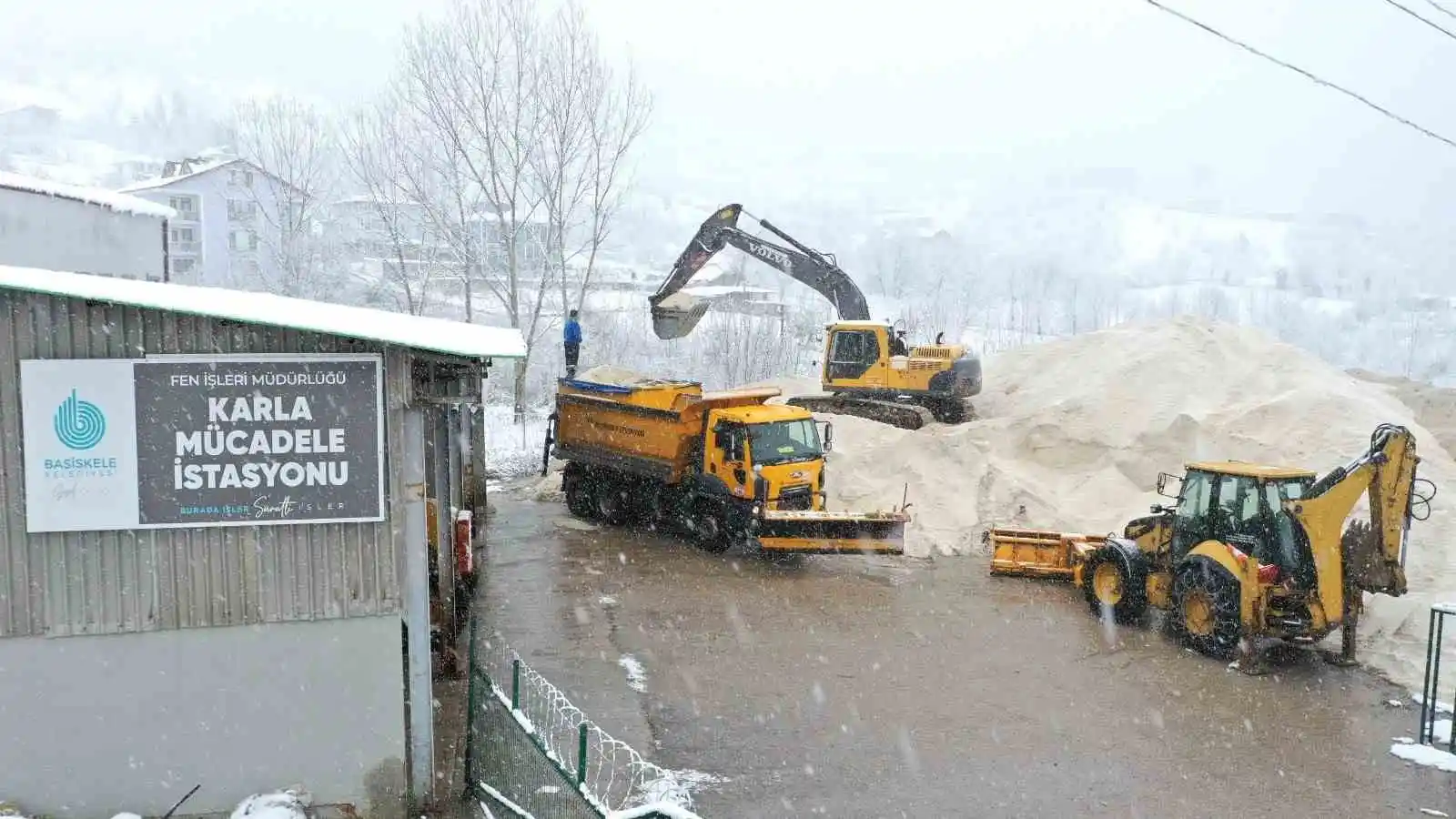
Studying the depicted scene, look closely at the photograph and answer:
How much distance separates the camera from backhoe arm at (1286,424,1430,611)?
10.6m

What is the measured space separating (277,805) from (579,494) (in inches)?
450

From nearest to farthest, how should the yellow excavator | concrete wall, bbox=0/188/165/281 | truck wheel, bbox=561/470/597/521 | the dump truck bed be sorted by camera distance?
concrete wall, bbox=0/188/165/281
the dump truck bed
truck wheel, bbox=561/470/597/521
the yellow excavator

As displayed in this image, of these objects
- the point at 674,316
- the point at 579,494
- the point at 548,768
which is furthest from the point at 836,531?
the point at 674,316

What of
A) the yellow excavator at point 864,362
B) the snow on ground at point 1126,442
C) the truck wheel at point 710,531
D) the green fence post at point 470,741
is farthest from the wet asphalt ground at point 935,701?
the yellow excavator at point 864,362

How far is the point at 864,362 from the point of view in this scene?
23.4 m

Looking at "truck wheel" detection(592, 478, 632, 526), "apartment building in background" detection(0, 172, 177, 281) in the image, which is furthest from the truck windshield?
"apartment building in background" detection(0, 172, 177, 281)

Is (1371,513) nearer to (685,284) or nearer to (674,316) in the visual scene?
(674,316)

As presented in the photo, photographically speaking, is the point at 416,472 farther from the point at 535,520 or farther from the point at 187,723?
the point at 535,520

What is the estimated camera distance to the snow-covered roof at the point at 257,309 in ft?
21.4

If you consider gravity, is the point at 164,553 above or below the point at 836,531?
above

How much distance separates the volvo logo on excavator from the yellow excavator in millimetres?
25

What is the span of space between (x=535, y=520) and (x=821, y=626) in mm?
7353

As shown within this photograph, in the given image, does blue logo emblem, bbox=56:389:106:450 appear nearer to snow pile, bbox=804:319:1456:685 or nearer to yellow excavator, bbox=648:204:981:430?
snow pile, bbox=804:319:1456:685

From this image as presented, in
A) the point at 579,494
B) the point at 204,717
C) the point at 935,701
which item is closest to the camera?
the point at 204,717
